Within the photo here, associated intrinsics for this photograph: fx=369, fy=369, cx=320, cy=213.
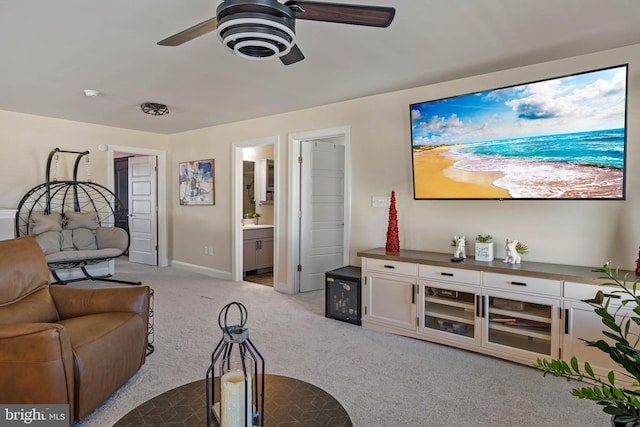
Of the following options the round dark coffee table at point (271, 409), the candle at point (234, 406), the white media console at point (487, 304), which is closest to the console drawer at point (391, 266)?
the white media console at point (487, 304)

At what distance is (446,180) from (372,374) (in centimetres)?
182

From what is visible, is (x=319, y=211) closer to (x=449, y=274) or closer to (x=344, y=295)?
(x=344, y=295)

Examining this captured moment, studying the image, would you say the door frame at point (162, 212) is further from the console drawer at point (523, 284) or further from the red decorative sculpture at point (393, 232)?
the console drawer at point (523, 284)

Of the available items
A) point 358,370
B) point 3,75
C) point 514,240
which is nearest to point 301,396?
point 358,370

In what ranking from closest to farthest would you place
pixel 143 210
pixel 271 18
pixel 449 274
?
pixel 271 18, pixel 449 274, pixel 143 210

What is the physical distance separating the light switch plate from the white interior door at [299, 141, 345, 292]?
110cm

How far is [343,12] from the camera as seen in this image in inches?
67.1

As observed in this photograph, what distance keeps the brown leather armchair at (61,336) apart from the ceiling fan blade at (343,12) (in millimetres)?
1947

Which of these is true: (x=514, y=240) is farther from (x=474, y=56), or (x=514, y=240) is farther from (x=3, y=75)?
(x=3, y=75)

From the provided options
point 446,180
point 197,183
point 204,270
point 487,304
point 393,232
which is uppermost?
point 197,183

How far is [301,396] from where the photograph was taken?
160 centimetres

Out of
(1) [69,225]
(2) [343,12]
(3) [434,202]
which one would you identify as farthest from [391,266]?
(1) [69,225]

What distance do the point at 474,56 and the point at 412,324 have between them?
2.33 m

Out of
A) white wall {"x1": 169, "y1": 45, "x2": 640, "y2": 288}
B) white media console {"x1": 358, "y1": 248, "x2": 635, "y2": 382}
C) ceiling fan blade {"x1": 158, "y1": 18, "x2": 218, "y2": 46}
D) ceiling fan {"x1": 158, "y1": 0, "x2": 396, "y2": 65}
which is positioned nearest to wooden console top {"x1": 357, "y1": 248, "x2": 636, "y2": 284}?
white media console {"x1": 358, "y1": 248, "x2": 635, "y2": 382}
